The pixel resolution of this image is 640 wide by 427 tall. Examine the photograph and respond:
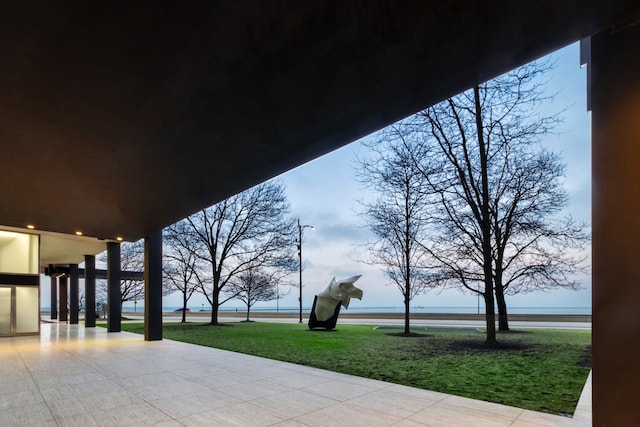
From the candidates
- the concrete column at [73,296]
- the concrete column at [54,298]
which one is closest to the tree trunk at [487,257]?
the concrete column at [73,296]

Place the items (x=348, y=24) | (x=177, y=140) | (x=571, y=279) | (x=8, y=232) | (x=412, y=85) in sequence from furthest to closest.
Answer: (x=8, y=232) < (x=571, y=279) < (x=177, y=140) < (x=412, y=85) < (x=348, y=24)

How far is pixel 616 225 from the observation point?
3572 mm

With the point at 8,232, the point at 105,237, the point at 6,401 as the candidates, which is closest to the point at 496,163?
the point at 6,401

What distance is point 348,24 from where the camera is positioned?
10.8 ft

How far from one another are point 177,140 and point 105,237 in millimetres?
11816

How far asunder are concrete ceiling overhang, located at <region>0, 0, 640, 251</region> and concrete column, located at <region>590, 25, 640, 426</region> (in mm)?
455

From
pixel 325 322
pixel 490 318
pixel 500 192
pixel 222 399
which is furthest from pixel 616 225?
pixel 325 322

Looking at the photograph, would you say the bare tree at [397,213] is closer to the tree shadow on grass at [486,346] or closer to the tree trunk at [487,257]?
the tree trunk at [487,257]

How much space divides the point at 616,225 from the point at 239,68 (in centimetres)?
405

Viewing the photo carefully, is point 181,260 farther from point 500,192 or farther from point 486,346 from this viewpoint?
point 500,192

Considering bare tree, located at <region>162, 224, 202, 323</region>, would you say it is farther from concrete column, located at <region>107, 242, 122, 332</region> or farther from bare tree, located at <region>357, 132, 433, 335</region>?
bare tree, located at <region>357, 132, 433, 335</region>

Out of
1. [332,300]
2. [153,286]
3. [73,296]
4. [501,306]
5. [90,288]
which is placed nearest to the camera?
[501,306]

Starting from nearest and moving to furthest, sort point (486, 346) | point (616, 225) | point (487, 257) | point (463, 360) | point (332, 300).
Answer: point (616, 225) < point (463, 360) < point (486, 346) < point (487, 257) < point (332, 300)

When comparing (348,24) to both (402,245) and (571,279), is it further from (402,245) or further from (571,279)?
(402,245)
